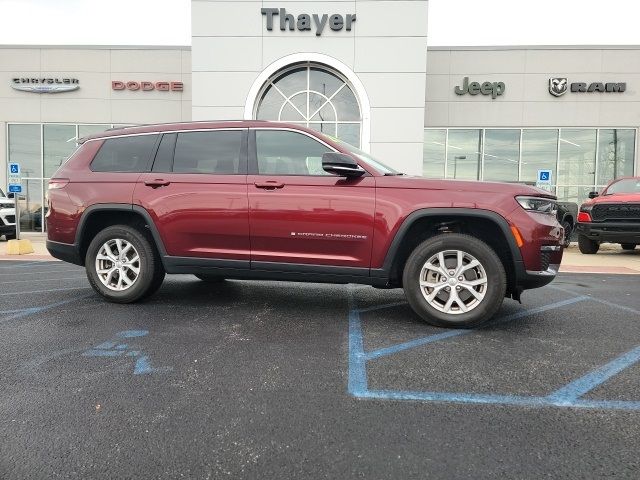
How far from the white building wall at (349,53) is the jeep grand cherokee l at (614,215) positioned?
5510 millimetres

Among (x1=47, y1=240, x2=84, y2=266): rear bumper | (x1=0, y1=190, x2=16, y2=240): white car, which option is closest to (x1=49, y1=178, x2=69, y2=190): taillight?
(x1=47, y1=240, x2=84, y2=266): rear bumper

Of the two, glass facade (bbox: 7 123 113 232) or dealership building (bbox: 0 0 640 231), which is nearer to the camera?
dealership building (bbox: 0 0 640 231)

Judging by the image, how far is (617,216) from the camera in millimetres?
10875

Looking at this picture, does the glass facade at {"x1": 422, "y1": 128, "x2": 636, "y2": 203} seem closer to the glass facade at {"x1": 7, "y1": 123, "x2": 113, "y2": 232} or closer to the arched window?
the arched window

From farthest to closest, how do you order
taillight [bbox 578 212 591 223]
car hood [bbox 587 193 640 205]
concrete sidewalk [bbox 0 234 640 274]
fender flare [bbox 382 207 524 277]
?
taillight [bbox 578 212 591 223] → car hood [bbox 587 193 640 205] → concrete sidewalk [bbox 0 234 640 274] → fender flare [bbox 382 207 524 277]

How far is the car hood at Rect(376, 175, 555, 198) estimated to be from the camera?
4020mm

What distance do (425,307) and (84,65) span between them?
18.9 m

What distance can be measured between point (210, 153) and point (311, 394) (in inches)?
112

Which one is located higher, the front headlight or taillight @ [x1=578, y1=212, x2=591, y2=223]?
the front headlight

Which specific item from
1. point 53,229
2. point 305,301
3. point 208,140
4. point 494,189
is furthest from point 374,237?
point 53,229

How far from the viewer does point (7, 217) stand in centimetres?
1384

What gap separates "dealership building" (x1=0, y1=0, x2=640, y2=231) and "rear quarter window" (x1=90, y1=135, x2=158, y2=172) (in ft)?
36.1

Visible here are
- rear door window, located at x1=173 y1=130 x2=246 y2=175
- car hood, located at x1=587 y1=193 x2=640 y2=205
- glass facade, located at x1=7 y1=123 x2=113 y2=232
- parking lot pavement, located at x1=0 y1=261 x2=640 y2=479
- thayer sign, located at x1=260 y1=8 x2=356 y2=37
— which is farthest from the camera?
glass facade, located at x1=7 y1=123 x2=113 y2=232

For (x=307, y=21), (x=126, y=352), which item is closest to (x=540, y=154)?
(x=307, y=21)
